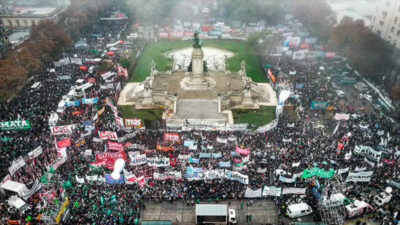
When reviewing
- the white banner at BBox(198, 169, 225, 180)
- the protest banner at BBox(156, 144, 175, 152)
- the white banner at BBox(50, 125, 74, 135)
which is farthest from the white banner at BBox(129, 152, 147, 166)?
the white banner at BBox(50, 125, 74, 135)

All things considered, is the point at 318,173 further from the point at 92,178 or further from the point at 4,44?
the point at 4,44

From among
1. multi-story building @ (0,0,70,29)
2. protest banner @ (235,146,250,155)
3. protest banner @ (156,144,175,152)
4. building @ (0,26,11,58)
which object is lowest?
protest banner @ (156,144,175,152)

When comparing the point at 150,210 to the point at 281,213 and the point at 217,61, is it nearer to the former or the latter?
the point at 281,213

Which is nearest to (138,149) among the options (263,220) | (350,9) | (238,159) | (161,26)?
(238,159)

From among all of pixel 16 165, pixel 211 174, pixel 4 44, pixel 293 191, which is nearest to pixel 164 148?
pixel 211 174

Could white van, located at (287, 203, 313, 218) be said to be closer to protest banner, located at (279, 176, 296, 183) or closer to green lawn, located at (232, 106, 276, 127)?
protest banner, located at (279, 176, 296, 183)
